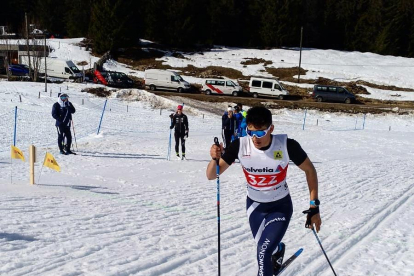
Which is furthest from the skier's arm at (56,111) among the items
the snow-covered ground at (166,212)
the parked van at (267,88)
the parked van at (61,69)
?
the parked van at (61,69)

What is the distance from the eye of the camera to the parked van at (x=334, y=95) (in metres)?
37.0

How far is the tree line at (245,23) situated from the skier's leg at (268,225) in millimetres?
53084

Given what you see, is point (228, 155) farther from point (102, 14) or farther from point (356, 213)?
point (102, 14)

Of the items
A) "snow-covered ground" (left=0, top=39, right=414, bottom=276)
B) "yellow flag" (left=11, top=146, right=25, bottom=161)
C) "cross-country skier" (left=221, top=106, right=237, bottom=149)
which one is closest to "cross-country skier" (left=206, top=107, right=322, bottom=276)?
"snow-covered ground" (left=0, top=39, right=414, bottom=276)

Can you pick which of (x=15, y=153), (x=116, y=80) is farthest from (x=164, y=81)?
(x=15, y=153)

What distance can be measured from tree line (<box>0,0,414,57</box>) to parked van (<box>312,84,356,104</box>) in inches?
1015

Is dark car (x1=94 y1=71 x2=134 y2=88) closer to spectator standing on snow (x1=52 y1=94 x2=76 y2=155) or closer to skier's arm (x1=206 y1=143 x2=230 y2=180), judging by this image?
spectator standing on snow (x1=52 y1=94 x2=76 y2=155)

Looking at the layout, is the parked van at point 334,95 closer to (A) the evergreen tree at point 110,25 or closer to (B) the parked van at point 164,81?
(B) the parked van at point 164,81

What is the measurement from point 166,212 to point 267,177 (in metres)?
3.98

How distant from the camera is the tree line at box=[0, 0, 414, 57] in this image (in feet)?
185

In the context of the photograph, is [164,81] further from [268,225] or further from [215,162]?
[268,225]

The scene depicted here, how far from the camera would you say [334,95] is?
37094 mm

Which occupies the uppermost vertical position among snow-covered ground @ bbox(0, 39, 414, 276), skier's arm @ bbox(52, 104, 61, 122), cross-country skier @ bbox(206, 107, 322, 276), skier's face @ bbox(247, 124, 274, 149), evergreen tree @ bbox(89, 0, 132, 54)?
evergreen tree @ bbox(89, 0, 132, 54)

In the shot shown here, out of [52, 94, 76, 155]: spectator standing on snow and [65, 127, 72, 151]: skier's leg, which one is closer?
[52, 94, 76, 155]: spectator standing on snow
